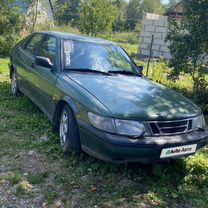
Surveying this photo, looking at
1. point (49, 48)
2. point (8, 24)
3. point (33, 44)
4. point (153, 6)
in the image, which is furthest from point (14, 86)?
point (153, 6)

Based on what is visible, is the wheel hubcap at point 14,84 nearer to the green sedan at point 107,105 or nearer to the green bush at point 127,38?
the green sedan at point 107,105

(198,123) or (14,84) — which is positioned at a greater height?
(198,123)

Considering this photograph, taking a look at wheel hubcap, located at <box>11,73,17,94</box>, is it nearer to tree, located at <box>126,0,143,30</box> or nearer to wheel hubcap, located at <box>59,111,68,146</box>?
wheel hubcap, located at <box>59,111,68,146</box>

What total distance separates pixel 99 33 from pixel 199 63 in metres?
9.92

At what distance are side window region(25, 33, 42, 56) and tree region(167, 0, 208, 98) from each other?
3167 millimetres

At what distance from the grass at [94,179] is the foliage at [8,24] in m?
8.79

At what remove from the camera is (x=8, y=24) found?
13.4 meters

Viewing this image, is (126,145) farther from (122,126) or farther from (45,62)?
(45,62)

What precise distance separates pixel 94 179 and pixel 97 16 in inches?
528

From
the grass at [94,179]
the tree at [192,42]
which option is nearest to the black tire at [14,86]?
the grass at [94,179]

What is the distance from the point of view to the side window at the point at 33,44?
6.24m

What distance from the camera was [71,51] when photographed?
5.25 meters

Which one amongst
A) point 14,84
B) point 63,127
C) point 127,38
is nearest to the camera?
point 63,127

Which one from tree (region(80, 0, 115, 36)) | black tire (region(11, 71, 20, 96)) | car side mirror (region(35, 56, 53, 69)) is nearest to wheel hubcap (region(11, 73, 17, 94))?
black tire (region(11, 71, 20, 96))
